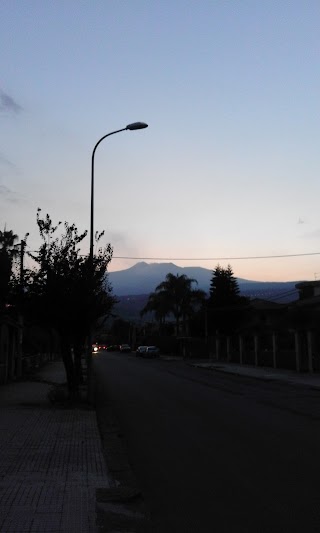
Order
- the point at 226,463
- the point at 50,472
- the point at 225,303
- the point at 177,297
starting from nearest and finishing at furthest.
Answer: the point at 50,472
the point at 226,463
the point at 177,297
the point at 225,303

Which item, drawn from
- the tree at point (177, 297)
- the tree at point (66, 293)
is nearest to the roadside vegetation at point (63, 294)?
the tree at point (66, 293)

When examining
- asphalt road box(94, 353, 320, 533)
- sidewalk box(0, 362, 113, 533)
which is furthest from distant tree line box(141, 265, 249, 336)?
sidewalk box(0, 362, 113, 533)

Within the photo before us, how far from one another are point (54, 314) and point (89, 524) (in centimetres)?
1089

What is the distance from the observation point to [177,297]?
7281 centimetres

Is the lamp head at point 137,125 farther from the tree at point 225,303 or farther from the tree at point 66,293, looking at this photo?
the tree at point 225,303

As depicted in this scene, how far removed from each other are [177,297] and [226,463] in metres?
64.1

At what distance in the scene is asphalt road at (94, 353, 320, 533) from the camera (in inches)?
236

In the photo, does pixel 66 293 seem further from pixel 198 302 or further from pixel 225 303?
pixel 225 303

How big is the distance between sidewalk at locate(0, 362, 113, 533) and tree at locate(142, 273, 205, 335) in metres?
58.8

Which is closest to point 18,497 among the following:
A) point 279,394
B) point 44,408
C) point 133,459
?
point 133,459

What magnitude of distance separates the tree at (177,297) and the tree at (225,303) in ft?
21.3

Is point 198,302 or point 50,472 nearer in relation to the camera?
point 50,472

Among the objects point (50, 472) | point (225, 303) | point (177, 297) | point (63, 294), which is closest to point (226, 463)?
point (50, 472)

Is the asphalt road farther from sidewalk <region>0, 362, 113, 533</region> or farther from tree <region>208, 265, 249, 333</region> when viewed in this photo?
tree <region>208, 265, 249, 333</region>
